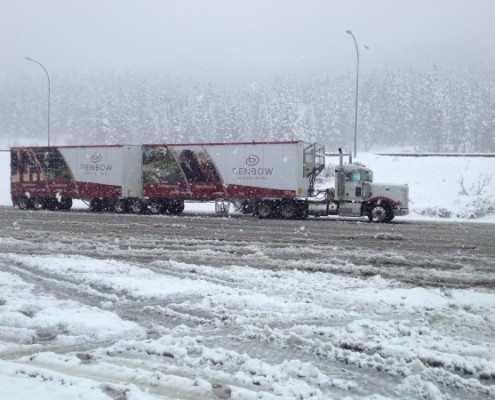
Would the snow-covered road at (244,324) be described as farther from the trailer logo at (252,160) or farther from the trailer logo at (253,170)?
the trailer logo at (252,160)

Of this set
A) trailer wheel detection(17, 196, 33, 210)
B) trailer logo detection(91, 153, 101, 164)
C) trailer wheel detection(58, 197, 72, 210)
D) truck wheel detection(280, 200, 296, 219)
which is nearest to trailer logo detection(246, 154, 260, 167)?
truck wheel detection(280, 200, 296, 219)

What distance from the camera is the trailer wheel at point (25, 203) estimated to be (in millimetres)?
31244

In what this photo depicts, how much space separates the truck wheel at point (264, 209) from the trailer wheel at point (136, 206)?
702cm

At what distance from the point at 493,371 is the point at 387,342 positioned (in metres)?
1.15

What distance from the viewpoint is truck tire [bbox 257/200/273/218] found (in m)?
25.1

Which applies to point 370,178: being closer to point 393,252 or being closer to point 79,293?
point 393,252

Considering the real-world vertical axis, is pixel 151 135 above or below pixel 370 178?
above

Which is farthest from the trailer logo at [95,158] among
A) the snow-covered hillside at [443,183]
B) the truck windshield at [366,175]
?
the truck windshield at [366,175]

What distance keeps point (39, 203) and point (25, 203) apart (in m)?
1.13

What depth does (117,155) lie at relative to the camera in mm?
28219

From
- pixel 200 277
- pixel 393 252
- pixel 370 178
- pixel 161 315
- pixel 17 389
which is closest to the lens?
pixel 17 389

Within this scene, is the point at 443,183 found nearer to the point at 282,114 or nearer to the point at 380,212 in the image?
the point at 380,212

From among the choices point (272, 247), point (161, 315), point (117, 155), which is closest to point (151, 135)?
point (117, 155)

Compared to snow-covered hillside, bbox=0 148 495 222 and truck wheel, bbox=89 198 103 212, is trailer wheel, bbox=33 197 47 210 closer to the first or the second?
truck wheel, bbox=89 198 103 212
